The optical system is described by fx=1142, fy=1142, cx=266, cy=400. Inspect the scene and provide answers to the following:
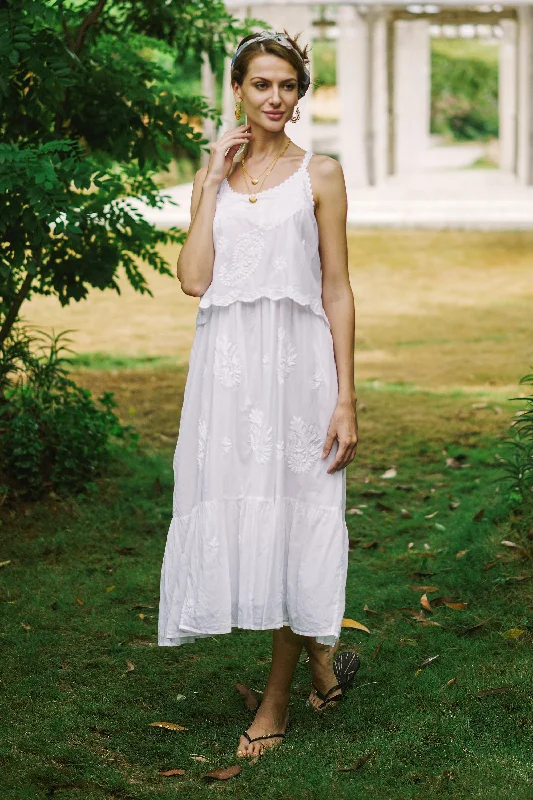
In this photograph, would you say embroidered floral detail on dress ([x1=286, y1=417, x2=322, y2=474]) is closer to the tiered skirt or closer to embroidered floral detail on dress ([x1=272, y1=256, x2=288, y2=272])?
the tiered skirt

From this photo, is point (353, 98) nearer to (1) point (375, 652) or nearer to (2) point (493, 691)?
(1) point (375, 652)

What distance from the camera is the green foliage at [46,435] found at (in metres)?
5.80

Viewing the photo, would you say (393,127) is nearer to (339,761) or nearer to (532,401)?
(532,401)

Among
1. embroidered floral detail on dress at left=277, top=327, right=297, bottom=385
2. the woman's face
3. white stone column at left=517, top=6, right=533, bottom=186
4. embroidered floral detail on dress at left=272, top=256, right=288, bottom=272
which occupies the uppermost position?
white stone column at left=517, top=6, right=533, bottom=186

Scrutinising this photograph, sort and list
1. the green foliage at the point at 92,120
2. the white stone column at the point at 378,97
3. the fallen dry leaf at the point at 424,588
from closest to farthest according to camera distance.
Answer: the fallen dry leaf at the point at 424,588
the green foliage at the point at 92,120
the white stone column at the point at 378,97

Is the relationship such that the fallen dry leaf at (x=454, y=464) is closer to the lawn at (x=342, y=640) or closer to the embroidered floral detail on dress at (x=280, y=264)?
the lawn at (x=342, y=640)

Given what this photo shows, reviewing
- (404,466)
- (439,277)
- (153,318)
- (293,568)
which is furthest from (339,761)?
(439,277)

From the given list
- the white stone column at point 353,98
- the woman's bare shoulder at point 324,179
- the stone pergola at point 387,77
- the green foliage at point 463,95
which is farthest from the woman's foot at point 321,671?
the green foliage at point 463,95

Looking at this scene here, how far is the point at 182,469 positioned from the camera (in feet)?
11.0

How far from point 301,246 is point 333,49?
35405 millimetres

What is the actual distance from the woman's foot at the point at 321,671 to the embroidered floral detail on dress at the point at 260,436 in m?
0.74

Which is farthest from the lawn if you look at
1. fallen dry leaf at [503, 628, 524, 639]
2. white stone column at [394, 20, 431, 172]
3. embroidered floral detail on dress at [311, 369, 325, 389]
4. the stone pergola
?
white stone column at [394, 20, 431, 172]

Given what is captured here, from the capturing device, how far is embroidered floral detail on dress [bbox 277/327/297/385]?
3223 millimetres
